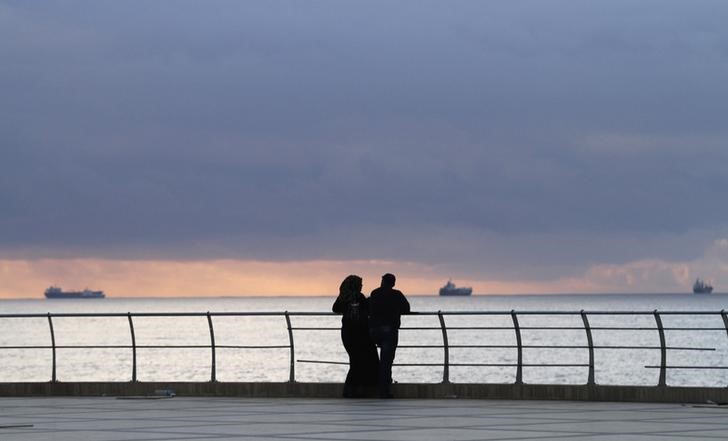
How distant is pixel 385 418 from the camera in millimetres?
20125

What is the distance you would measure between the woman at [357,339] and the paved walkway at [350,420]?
19.5 inches

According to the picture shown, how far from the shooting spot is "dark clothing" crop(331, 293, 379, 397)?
2484cm

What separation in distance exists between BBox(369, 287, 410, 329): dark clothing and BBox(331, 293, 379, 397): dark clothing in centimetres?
49

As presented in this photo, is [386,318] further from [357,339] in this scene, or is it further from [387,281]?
[357,339]

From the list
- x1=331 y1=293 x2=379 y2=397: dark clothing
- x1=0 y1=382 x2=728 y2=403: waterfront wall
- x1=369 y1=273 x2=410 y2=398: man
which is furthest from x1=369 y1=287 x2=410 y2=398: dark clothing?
x1=0 y1=382 x2=728 y2=403: waterfront wall

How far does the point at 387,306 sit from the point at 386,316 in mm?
172

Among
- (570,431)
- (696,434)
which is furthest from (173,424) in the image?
(696,434)

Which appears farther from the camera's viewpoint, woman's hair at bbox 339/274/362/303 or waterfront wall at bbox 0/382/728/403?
woman's hair at bbox 339/274/362/303

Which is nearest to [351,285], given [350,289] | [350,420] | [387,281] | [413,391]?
[350,289]

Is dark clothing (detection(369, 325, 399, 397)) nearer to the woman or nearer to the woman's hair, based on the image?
the woman

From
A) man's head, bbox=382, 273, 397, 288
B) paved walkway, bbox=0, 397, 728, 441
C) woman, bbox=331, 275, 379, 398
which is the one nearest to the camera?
paved walkway, bbox=0, 397, 728, 441

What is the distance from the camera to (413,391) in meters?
25.0

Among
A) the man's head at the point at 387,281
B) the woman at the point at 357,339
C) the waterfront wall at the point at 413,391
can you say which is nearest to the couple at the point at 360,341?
the woman at the point at 357,339

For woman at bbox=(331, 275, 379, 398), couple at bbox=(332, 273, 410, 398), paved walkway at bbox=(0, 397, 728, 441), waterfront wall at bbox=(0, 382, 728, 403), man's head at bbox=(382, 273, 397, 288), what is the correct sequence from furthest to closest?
woman at bbox=(331, 275, 379, 398), couple at bbox=(332, 273, 410, 398), man's head at bbox=(382, 273, 397, 288), waterfront wall at bbox=(0, 382, 728, 403), paved walkway at bbox=(0, 397, 728, 441)
